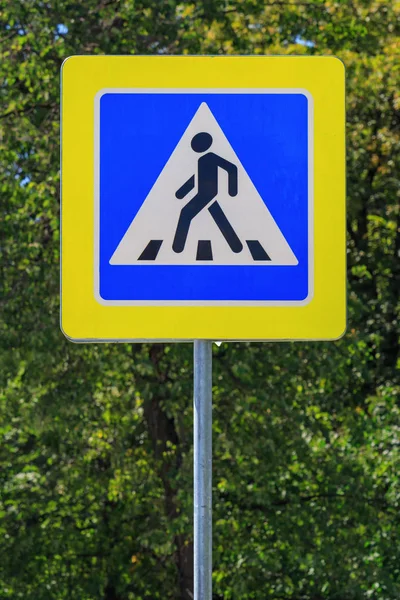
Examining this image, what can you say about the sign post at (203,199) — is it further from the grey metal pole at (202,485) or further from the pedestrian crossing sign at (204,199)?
the grey metal pole at (202,485)

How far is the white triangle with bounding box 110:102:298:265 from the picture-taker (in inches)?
75.0

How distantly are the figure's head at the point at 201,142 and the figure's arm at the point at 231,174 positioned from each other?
40 mm

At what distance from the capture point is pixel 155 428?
7.72m

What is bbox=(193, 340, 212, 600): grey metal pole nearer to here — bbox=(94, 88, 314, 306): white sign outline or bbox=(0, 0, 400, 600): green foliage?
A: bbox=(94, 88, 314, 306): white sign outline

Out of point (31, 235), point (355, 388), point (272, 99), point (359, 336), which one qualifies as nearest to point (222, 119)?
point (272, 99)

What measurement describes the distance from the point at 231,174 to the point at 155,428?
5932 millimetres

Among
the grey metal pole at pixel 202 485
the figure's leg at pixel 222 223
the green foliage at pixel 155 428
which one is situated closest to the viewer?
the grey metal pole at pixel 202 485

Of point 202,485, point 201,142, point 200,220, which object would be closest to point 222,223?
point 200,220

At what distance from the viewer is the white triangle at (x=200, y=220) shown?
1.91 meters

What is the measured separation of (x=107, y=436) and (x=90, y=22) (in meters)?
2.87

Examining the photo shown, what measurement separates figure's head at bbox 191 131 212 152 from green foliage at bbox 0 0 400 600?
4802 millimetres

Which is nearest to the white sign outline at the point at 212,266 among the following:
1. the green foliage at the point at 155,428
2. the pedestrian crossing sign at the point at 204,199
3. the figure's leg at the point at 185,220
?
the pedestrian crossing sign at the point at 204,199

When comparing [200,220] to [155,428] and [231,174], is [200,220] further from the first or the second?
[155,428]

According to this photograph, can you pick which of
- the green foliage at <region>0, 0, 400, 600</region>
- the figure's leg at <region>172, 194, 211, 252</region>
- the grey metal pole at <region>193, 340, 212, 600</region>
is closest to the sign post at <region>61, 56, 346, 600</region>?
the figure's leg at <region>172, 194, 211, 252</region>
